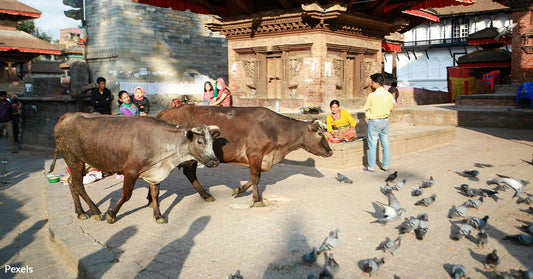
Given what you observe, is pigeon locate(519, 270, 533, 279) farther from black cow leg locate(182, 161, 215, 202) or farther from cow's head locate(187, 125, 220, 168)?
black cow leg locate(182, 161, 215, 202)

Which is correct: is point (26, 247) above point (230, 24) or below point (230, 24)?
below

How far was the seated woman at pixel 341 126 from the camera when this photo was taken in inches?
387

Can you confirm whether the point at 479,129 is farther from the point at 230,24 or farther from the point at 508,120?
the point at 230,24

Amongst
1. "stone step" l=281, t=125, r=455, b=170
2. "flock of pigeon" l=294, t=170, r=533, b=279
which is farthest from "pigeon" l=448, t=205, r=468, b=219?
"stone step" l=281, t=125, r=455, b=170

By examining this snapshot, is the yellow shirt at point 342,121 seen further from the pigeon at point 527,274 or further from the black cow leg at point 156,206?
the pigeon at point 527,274

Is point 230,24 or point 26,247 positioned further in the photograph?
point 230,24

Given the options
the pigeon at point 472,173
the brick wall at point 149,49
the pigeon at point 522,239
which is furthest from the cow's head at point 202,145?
the brick wall at point 149,49

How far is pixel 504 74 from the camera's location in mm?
29047

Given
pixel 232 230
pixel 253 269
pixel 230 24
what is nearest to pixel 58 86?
pixel 230 24

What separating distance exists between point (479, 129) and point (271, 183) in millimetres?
11237

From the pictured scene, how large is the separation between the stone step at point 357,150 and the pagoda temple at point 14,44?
29.9 metres

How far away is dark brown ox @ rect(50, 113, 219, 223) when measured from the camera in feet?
19.3

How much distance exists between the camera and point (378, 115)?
9117 millimetres

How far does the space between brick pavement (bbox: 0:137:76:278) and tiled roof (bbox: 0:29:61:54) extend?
2252cm
